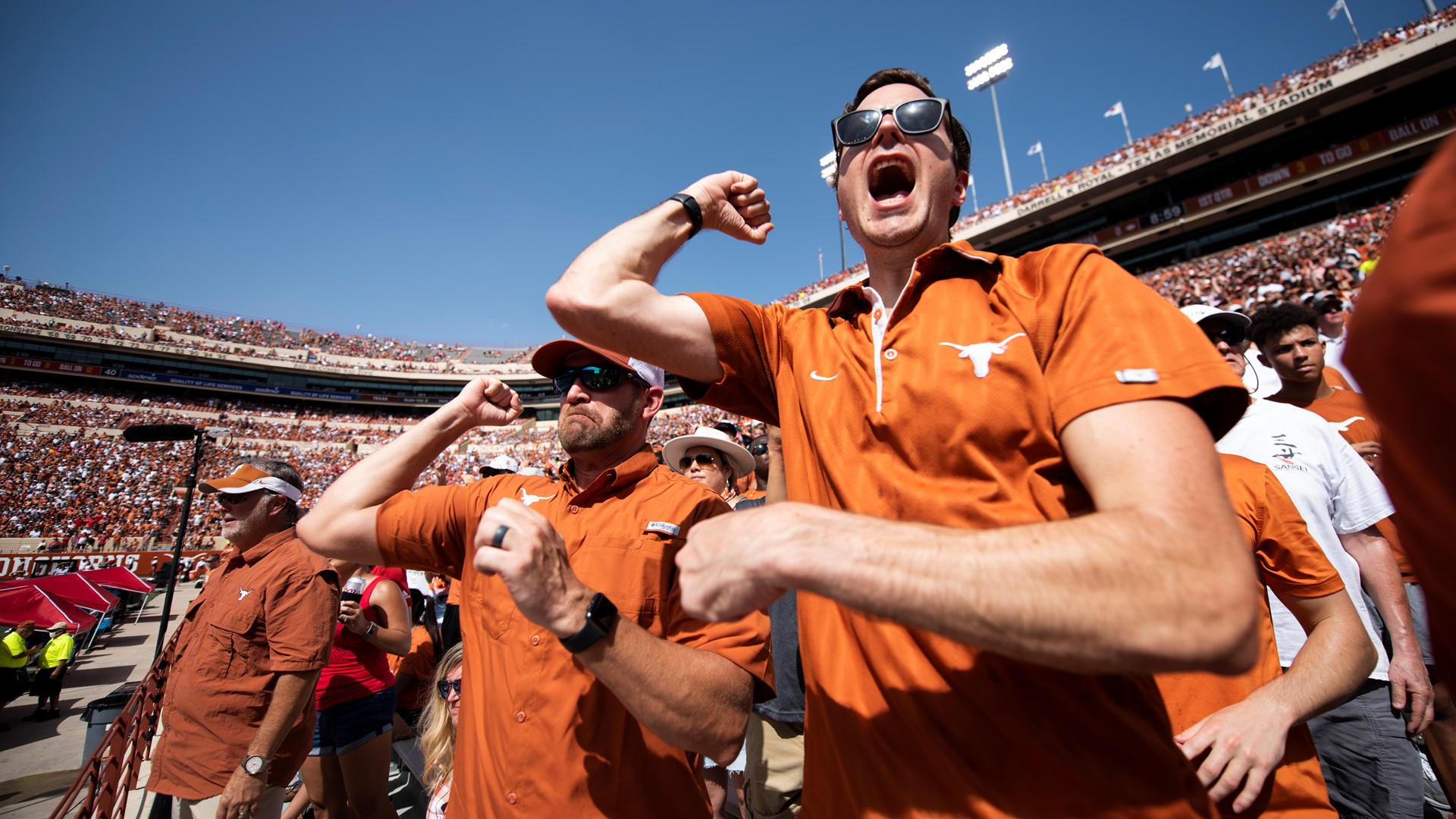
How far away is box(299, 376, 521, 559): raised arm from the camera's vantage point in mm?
2398

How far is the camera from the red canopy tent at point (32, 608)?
823cm

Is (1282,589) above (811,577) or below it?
below

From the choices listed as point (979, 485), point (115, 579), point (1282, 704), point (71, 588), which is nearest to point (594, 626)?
point (979, 485)

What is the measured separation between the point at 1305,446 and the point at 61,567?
89.8 feet

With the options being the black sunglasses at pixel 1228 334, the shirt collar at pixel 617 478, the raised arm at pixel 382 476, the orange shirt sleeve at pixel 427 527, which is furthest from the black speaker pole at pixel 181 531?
the black sunglasses at pixel 1228 334

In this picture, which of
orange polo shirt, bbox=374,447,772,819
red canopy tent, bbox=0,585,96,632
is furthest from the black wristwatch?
red canopy tent, bbox=0,585,96,632

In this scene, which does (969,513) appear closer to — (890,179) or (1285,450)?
(890,179)

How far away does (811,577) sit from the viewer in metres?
0.88

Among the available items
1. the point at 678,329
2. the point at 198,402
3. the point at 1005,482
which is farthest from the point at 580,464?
the point at 198,402

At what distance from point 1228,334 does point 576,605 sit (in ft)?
12.4

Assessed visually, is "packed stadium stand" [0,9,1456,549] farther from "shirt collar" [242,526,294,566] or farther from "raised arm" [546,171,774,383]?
"raised arm" [546,171,774,383]

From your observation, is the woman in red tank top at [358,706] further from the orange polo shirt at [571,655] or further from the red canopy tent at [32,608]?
the red canopy tent at [32,608]

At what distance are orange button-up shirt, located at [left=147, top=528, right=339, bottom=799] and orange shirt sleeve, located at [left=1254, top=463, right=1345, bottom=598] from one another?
15.2ft

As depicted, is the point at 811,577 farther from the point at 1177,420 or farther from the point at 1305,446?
the point at 1305,446
